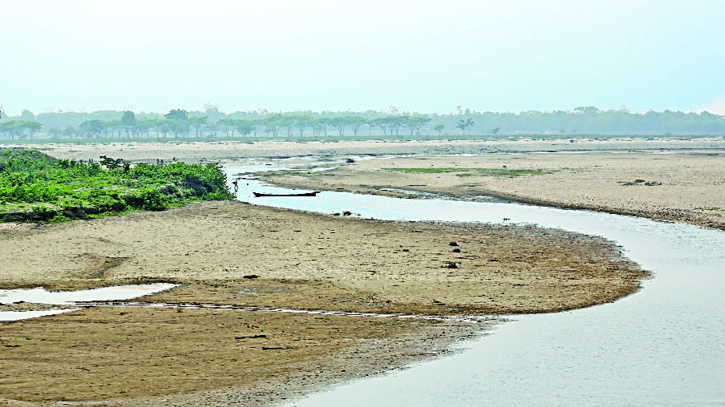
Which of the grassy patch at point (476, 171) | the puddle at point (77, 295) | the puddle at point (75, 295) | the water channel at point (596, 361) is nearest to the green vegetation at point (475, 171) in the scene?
the grassy patch at point (476, 171)

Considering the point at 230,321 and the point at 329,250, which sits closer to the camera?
the point at 230,321

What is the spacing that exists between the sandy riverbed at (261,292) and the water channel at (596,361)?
23.6 inches

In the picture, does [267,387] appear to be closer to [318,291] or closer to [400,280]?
[318,291]

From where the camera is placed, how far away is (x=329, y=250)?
2484 cm

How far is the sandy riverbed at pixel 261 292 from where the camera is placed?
12.0 m

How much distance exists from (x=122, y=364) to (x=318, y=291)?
6904mm

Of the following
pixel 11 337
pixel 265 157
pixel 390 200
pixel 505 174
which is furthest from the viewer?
pixel 265 157

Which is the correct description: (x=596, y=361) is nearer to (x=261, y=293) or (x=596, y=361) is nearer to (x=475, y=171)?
(x=261, y=293)

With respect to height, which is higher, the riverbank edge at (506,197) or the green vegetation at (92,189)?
the green vegetation at (92,189)

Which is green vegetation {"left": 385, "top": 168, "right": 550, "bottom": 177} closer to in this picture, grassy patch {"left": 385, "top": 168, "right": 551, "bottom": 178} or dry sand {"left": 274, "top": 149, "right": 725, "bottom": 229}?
grassy patch {"left": 385, "top": 168, "right": 551, "bottom": 178}

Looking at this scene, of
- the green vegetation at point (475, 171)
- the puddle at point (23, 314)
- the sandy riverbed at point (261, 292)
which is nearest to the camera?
the sandy riverbed at point (261, 292)

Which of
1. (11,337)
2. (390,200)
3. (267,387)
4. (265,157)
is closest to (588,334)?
(267,387)

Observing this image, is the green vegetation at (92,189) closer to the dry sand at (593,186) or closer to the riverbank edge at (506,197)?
the riverbank edge at (506,197)

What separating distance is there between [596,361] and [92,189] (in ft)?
93.8
